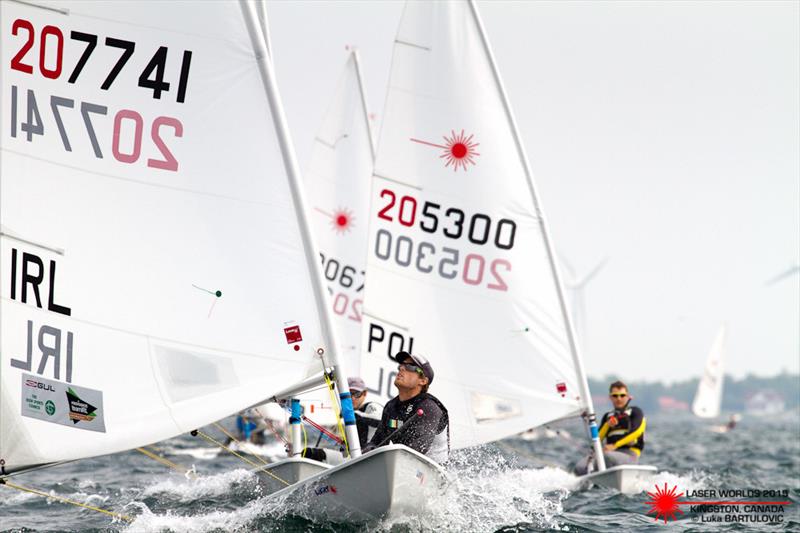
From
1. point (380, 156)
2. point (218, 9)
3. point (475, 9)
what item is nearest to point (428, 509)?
point (218, 9)

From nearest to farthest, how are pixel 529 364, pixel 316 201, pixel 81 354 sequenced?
pixel 81 354, pixel 529 364, pixel 316 201

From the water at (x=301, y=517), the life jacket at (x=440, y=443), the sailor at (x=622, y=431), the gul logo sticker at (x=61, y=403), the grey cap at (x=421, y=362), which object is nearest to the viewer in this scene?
the gul logo sticker at (x=61, y=403)

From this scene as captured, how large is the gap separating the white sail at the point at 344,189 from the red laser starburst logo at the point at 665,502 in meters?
6.55

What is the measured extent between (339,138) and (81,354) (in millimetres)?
A: 11608

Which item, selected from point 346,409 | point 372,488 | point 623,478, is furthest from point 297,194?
point 623,478

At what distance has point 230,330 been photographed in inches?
292

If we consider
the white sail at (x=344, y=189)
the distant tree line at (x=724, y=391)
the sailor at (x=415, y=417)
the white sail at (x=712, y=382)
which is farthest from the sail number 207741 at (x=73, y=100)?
the distant tree line at (x=724, y=391)

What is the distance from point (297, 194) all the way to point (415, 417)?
196 cm

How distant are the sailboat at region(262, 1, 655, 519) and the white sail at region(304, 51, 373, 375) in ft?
13.1

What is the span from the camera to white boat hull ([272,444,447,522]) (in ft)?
23.2

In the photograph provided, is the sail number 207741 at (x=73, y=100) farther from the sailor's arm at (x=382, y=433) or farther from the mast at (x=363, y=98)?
the mast at (x=363, y=98)

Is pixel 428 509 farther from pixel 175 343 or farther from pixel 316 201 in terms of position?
pixel 316 201

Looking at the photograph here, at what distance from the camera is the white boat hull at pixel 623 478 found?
12094 mm

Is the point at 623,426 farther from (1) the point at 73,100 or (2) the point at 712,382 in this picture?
(2) the point at 712,382
